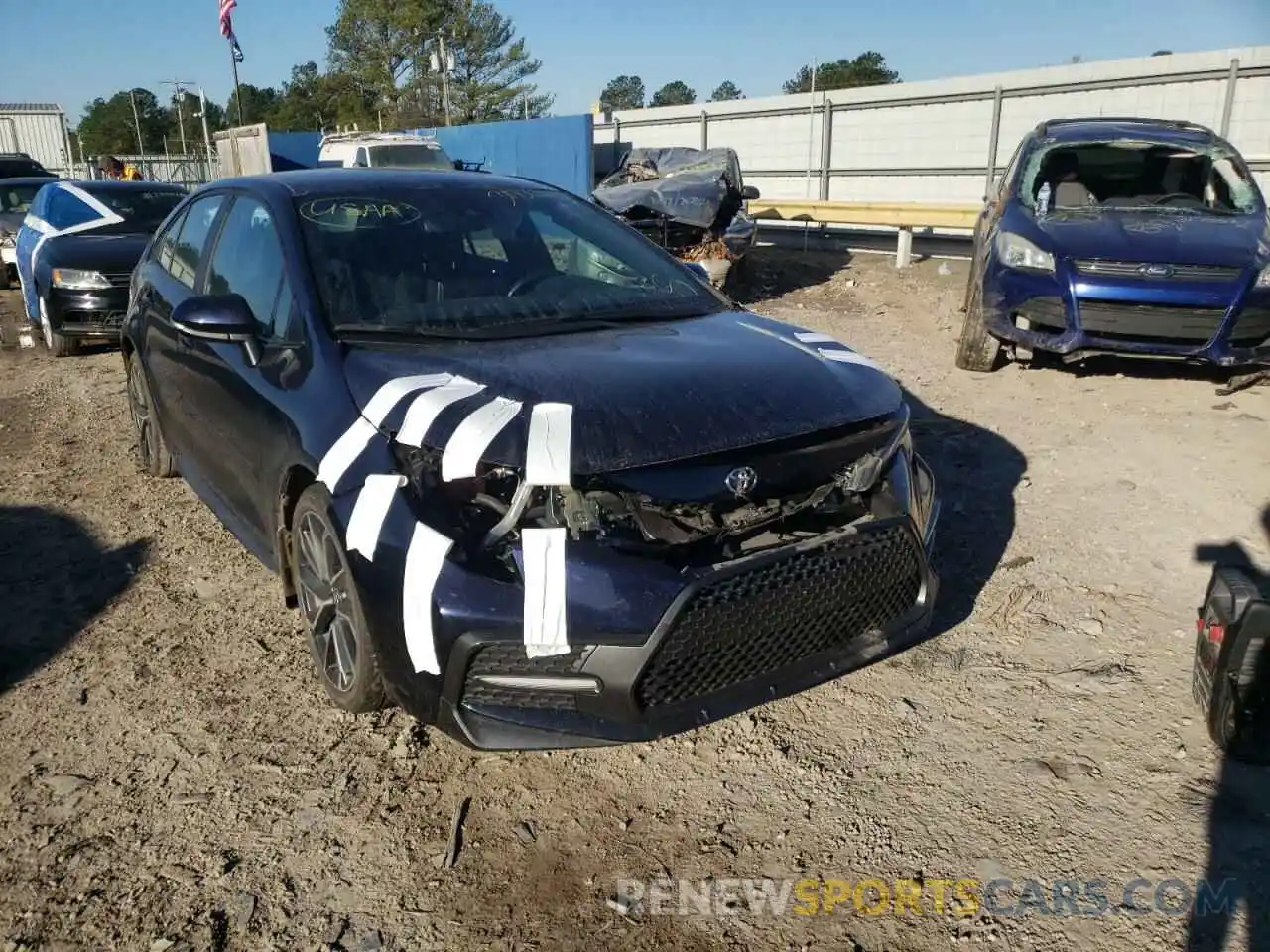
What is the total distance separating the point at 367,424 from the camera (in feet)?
8.70

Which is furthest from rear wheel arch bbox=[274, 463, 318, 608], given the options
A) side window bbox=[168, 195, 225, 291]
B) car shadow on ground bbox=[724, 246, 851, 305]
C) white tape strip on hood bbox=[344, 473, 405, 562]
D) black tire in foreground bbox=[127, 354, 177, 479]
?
car shadow on ground bbox=[724, 246, 851, 305]

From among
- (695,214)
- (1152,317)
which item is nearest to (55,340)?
(695,214)

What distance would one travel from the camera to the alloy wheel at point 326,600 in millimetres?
2781

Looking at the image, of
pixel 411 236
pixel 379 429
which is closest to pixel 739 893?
pixel 379 429

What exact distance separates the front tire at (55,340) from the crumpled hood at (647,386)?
698 centimetres

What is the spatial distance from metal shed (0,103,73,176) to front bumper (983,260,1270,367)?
31.0 m

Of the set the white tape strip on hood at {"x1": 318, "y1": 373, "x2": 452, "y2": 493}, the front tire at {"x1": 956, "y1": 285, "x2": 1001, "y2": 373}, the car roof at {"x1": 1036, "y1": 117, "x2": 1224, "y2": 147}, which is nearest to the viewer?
the white tape strip on hood at {"x1": 318, "y1": 373, "x2": 452, "y2": 493}

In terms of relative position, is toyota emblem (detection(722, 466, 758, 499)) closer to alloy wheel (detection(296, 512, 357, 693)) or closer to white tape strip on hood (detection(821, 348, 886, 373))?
white tape strip on hood (detection(821, 348, 886, 373))

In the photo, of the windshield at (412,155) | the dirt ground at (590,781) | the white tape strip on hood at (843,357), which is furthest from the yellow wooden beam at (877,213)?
the white tape strip on hood at (843,357)

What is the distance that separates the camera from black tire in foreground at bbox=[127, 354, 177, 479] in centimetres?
489

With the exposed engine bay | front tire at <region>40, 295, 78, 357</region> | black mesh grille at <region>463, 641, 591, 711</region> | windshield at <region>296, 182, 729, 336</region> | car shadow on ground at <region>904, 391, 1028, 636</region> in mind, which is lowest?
car shadow on ground at <region>904, 391, 1028, 636</region>

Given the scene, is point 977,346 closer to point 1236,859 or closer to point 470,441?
point 1236,859

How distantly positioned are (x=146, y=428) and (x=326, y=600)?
2.83m

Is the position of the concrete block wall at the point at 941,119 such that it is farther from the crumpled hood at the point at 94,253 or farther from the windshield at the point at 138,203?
the crumpled hood at the point at 94,253
